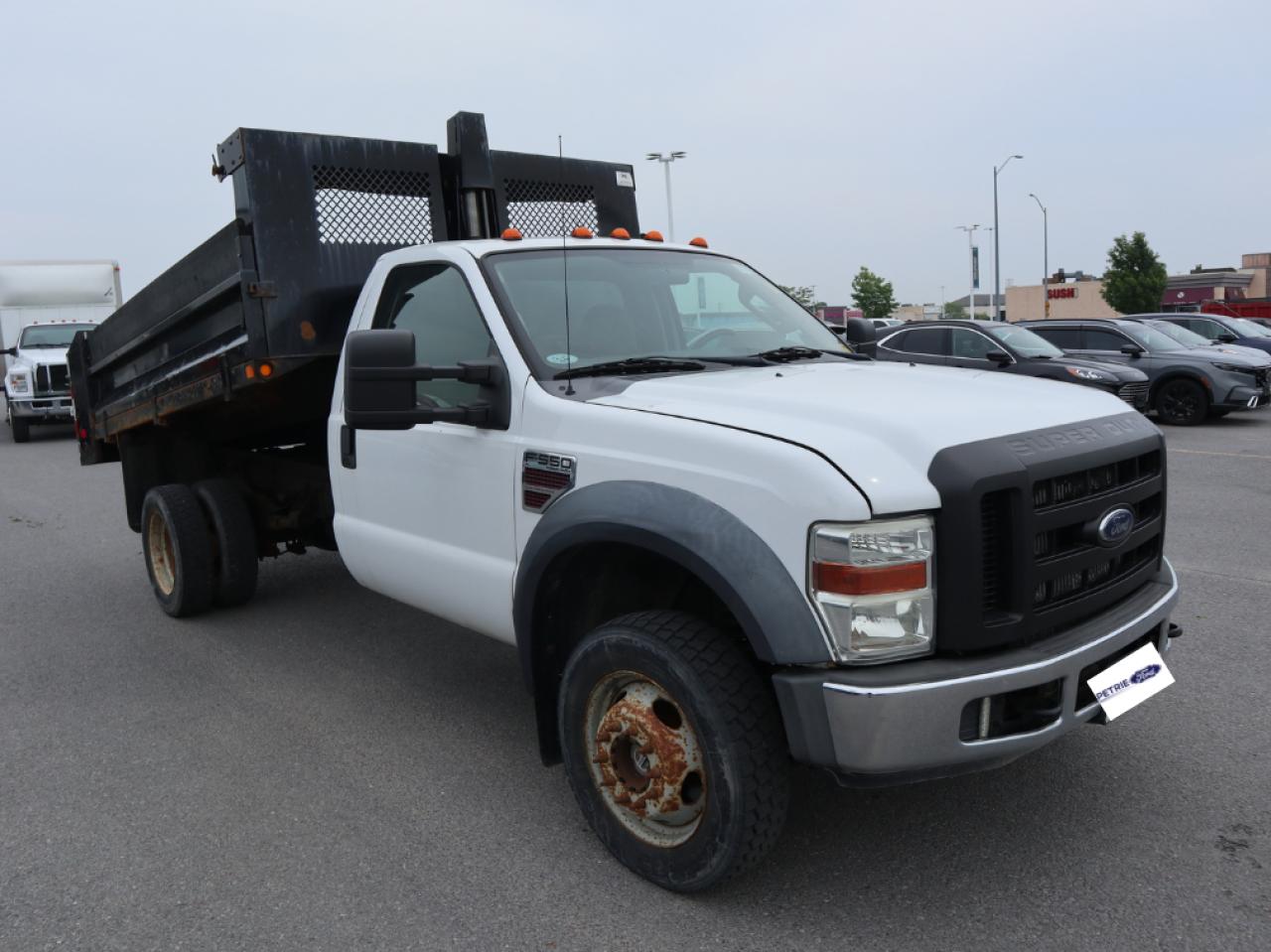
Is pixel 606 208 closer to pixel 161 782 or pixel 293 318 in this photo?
pixel 293 318

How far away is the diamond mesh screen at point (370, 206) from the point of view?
16.8 ft

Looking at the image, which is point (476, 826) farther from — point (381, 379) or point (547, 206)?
point (547, 206)

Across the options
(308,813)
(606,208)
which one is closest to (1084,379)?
(606,208)

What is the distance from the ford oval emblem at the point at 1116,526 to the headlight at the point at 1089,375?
11619 millimetres

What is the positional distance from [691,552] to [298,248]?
119 inches

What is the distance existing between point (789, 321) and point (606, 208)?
2.21 meters

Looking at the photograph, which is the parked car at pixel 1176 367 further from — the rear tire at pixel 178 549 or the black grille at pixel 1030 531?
the black grille at pixel 1030 531

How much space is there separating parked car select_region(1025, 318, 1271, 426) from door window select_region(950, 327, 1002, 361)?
7.36ft

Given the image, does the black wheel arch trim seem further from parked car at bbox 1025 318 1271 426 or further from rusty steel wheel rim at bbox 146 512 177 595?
parked car at bbox 1025 318 1271 426

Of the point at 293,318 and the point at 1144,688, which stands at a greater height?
the point at 293,318

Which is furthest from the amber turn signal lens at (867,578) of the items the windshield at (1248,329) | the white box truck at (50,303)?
the windshield at (1248,329)

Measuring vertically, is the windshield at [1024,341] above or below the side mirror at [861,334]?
below

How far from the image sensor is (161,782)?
13.1ft

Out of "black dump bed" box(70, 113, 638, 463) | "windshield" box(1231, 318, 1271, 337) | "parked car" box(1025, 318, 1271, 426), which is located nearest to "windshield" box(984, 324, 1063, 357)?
"parked car" box(1025, 318, 1271, 426)
